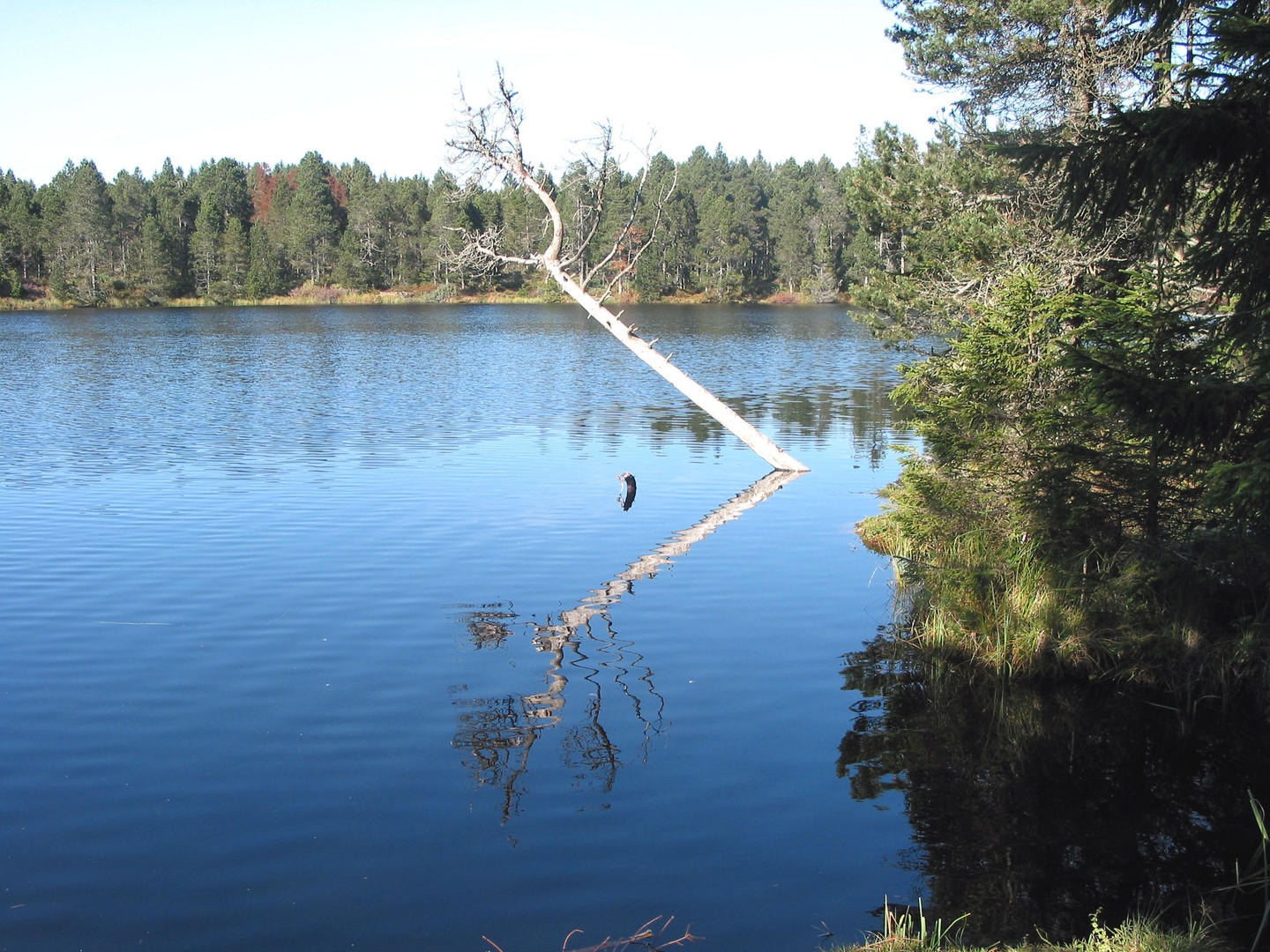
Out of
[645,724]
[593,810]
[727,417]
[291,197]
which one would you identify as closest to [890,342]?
[727,417]

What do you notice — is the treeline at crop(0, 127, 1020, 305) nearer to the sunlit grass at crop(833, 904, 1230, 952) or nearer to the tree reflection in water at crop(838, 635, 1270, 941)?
the tree reflection in water at crop(838, 635, 1270, 941)

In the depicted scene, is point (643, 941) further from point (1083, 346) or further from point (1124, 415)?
point (1083, 346)

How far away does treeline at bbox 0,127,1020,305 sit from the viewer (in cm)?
9075

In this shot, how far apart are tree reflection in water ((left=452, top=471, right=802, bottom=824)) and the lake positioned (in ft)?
0.12

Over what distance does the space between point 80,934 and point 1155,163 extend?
22.1ft

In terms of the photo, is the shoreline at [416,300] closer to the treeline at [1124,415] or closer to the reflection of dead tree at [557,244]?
the reflection of dead tree at [557,244]

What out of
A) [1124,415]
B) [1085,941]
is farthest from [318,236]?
[1085,941]

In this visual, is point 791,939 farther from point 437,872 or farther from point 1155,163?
point 1155,163

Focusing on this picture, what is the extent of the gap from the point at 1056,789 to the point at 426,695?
15.2 ft

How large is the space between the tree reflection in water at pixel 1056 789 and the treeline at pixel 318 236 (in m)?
72.2

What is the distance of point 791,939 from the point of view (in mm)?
5121

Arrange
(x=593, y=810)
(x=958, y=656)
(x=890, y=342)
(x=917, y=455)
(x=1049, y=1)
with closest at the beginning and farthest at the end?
1. (x=593, y=810)
2. (x=958, y=656)
3. (x=917, y=455)
4. (x=1049, y=1)
5. (x=890, y=342)

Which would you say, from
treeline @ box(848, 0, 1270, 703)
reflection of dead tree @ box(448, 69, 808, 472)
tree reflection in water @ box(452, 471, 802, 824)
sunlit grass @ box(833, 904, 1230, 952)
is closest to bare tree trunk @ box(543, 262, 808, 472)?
reflection of dead tree @ box(448, 69, 808, 472)

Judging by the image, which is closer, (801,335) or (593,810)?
(593,810)
